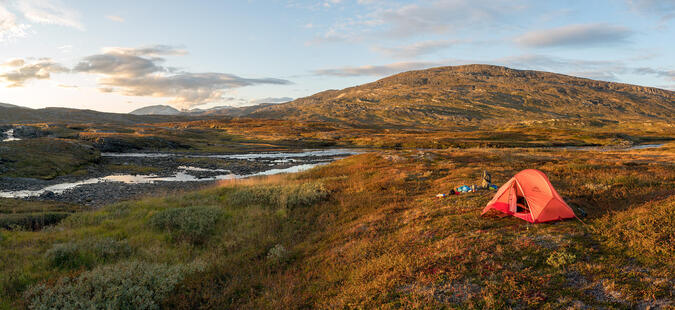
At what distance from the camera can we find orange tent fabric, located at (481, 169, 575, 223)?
485 inches

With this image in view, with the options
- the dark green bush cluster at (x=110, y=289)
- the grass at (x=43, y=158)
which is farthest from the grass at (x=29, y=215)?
the grass at (x=43, y=158)

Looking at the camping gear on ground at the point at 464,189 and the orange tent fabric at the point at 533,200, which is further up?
the orange tent fabric at the point at 533,200

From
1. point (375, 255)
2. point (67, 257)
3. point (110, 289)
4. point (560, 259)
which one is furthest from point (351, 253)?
point (67, 257)

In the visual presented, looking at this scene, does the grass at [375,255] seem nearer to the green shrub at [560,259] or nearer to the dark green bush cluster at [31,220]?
the green shrub at [560,259]

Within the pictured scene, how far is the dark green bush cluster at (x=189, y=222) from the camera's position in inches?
595

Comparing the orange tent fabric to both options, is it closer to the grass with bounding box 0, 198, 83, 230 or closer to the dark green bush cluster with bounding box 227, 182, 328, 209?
the dark green bush cluster with bounding box 227, 182, 328, 209

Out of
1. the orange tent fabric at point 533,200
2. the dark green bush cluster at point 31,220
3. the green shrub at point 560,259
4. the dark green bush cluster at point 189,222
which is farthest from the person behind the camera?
the dark green bush cluster at point 31,220

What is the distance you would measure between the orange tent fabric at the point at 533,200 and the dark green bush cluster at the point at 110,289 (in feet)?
43.5

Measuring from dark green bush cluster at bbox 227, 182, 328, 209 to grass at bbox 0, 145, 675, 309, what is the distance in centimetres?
117

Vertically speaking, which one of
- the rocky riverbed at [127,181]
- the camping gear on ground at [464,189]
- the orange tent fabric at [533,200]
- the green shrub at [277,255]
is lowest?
the rocky riverbed at [127,181]

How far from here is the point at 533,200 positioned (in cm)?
1292

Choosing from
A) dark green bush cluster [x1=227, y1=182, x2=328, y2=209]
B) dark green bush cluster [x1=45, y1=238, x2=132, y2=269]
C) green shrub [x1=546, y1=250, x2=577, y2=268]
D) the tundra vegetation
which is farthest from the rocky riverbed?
green shrub [x1=546, y1=250, x2=577, y2=268]

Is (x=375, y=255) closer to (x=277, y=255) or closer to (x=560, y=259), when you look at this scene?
(x=277, y=255)

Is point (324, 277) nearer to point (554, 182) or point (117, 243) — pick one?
point (117, 243)
